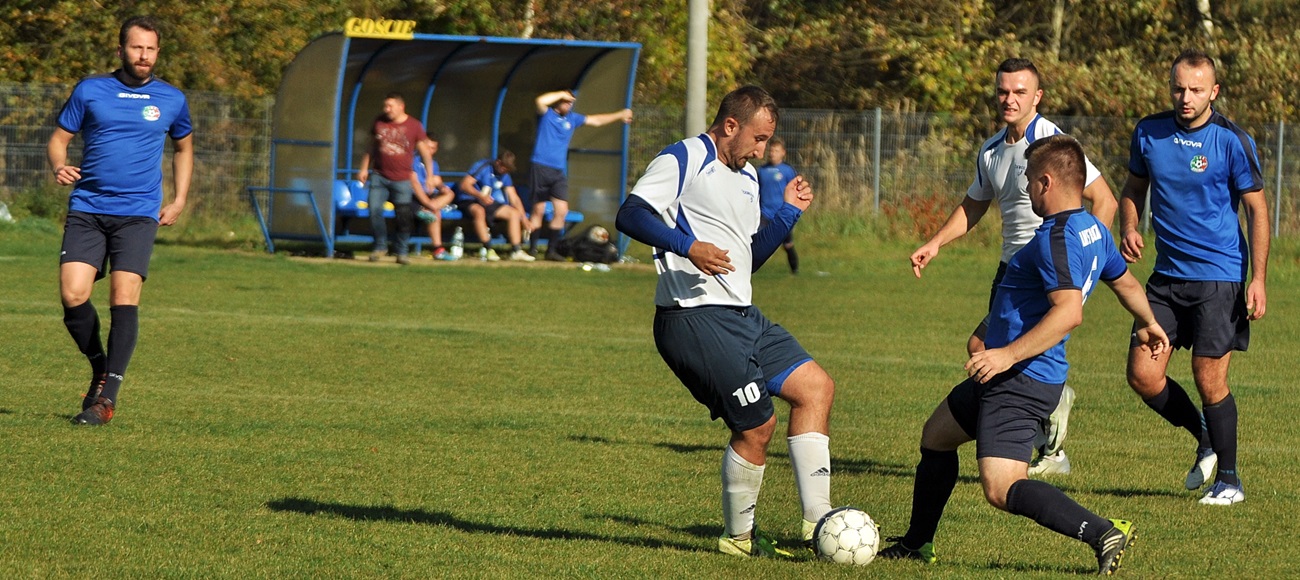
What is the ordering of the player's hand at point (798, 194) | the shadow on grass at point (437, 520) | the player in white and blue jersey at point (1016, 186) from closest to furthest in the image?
1. the player's hand at point (798, 194)
2. the shadow on grass at point (437, 520)
3. the player in white and blue jersey at point (1016, 186)

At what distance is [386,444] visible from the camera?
7.72 m

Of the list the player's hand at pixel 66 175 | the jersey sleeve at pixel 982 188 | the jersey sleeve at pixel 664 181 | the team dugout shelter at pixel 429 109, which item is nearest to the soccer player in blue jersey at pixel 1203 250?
the jersey sleeve at pixel 982 188

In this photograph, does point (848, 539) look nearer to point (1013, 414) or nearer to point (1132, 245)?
point (1013, 414)

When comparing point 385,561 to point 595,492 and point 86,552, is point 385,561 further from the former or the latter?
point 595,492

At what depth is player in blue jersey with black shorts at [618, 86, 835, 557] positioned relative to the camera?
550 centimetres

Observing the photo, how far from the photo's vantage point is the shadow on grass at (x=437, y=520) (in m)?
5.83

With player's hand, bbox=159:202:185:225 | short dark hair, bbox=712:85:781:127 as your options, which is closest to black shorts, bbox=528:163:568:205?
player's hand, bbox=159:202:185:225

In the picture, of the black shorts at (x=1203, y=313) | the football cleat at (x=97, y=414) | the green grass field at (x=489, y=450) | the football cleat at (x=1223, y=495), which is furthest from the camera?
the football cleat at (x=97, y=414)

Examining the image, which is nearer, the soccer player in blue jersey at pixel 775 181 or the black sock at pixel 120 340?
the black sock at pixel 120 340

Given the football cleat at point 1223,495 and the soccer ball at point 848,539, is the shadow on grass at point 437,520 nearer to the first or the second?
the soccer ball at point 848,539

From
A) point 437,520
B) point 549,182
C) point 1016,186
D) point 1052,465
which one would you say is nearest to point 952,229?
point 1016,186

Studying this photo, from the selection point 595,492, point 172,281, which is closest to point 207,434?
point 595,492

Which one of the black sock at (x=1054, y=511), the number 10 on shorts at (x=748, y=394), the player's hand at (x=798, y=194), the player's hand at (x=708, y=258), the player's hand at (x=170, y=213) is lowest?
the black sock at (x=1054, y=511)

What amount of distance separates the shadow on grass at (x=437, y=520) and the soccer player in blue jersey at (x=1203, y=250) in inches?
99.9
